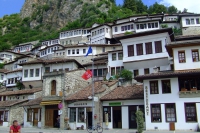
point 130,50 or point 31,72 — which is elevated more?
point 130,50

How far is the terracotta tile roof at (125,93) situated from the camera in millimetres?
28938

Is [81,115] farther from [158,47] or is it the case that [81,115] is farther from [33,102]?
[158,47]

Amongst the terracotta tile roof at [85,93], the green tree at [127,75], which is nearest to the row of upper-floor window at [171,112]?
the terracotta tile roof at [85,93]

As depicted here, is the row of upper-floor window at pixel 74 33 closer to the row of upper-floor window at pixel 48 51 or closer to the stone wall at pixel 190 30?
the row of upper-floor window at pixel 48 51

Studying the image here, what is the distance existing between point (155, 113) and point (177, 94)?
310cm

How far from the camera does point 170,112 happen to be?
25.4 meters

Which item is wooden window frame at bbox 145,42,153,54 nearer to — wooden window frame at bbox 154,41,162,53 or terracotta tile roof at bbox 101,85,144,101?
wooden window frame at bbox 154,41,162,53

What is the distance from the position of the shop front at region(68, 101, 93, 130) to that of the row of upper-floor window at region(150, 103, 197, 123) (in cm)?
830

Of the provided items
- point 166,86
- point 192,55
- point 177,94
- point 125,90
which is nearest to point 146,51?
point 125,90

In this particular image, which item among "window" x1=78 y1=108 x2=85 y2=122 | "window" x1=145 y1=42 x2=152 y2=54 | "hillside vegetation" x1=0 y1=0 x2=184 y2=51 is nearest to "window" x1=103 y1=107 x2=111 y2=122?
"window" x1=78 y1=108 x2=85 y2=122

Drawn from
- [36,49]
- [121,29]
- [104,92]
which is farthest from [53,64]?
[36,49]

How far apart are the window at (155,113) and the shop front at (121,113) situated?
2.17 m

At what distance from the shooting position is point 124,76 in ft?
121

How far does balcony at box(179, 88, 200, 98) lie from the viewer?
24406mm
